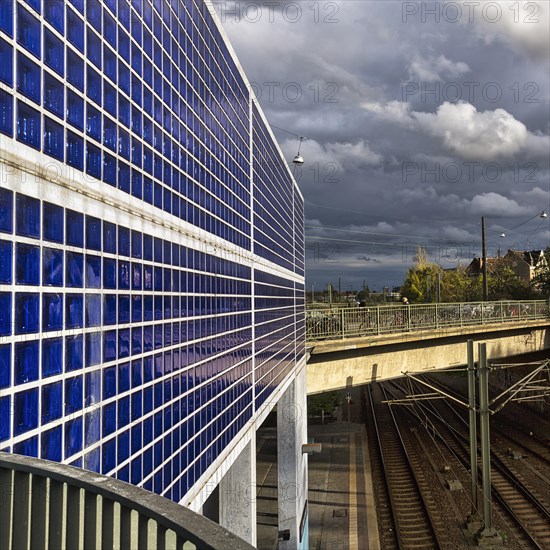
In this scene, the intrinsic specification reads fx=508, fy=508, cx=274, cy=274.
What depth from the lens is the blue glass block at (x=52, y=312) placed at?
113 inches

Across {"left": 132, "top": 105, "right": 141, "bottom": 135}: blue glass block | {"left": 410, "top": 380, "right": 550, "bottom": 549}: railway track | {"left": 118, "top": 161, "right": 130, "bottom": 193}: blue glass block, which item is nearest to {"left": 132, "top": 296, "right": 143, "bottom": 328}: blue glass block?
{"left": 118, "top": 161, "right": 130, "bottom": 193}: blue glass block

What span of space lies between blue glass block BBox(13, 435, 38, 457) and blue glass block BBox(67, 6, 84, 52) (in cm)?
220

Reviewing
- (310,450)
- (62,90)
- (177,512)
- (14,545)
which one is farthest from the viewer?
(310,450)

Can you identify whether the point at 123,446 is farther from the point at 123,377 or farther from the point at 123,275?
the point at 123,275

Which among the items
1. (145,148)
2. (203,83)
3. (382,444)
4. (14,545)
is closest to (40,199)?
(145,148)

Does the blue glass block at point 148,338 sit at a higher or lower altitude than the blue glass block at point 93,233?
lower

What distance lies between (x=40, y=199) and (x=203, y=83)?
3.32 m

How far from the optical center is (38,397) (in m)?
2.81

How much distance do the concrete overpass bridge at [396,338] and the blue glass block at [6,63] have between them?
14617mm

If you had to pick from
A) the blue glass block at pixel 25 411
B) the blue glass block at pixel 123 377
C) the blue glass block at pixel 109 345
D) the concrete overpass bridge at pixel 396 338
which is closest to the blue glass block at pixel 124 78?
the blue glass block at pixel 109 345

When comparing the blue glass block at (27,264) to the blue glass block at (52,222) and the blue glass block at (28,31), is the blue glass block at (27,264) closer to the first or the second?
the blue glass block at (52,222)

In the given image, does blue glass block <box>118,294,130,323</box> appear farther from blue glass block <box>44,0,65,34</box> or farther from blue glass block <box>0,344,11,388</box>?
blue glass block <box>44,0,65,34</box>

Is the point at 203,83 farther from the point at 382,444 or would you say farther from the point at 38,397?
the point at 382,444

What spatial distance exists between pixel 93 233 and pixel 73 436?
4.25 feet
